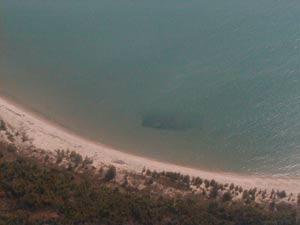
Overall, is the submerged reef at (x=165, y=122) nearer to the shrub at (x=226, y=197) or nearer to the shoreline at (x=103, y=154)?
the shoreline at (x=103, y=154)

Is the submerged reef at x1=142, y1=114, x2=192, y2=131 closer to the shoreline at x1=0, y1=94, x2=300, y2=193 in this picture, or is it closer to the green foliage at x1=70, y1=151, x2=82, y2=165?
the shoreline at x1=0, y1=94, x2=300, y2=193

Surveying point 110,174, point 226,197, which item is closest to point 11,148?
point 110,174

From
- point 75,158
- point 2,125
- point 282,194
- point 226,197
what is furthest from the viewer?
point 2,125

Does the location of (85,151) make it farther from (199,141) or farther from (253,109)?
(253,109)

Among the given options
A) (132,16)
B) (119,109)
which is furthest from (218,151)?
(132,16)

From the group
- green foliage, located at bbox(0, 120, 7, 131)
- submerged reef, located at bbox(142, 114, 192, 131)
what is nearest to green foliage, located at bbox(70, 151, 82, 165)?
green foliage, located at bbox(0, 120, 7, 131)

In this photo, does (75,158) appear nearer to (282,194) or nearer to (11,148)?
(11,148)

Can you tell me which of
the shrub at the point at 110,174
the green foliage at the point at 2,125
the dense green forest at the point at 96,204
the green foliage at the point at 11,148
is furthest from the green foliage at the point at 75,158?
the green foliage at the point at 2,125
